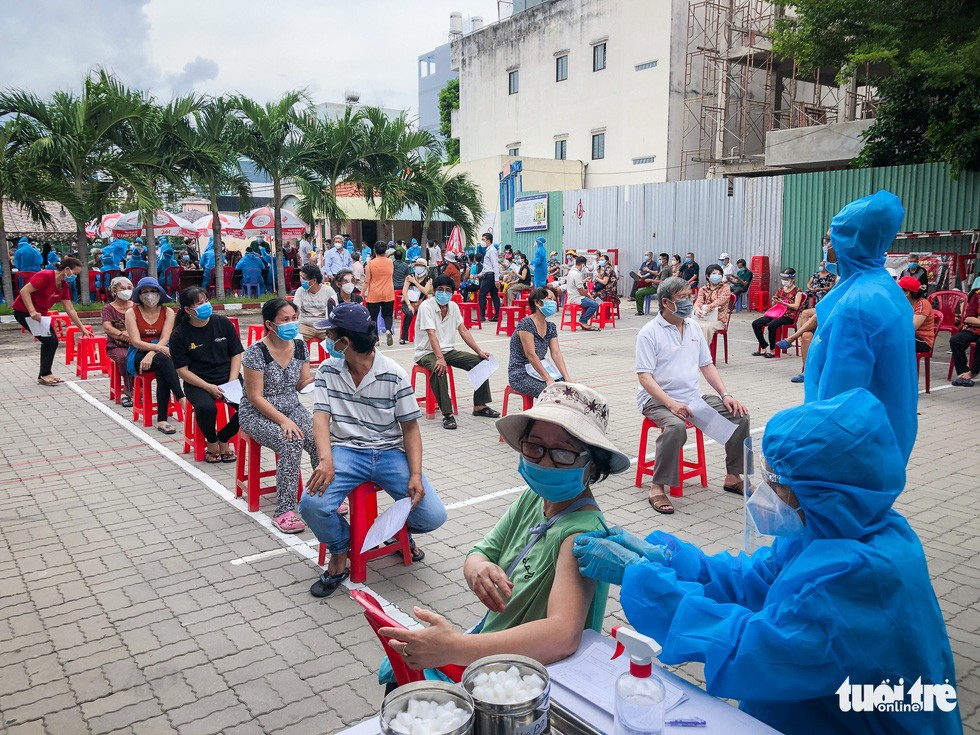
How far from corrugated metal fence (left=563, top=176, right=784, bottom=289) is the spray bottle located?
60.1ft

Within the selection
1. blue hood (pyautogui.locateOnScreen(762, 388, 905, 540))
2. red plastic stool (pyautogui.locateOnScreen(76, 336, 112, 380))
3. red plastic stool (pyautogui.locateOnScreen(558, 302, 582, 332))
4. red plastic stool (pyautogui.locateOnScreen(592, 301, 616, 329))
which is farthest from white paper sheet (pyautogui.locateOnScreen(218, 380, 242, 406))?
red plastic stool (pyautogui.locateOnScreen(592, 301, 616, 329))

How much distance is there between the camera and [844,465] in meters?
1.74

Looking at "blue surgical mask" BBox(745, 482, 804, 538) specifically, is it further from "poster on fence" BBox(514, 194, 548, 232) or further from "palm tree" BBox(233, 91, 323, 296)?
"poster on fence" BBox(514, 194, 548, 232)

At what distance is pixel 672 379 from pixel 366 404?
2391 mm

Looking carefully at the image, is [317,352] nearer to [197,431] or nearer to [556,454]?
[197,431]

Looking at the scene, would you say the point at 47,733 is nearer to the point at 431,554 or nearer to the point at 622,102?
the point at 431,554

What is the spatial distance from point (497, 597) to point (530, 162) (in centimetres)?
2785

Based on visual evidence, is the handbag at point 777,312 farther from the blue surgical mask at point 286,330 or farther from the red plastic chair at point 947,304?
the blue surgical mask at point 286,330

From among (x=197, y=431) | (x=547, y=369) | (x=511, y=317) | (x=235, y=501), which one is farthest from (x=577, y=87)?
(x=235, y=501)

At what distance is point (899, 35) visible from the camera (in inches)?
441

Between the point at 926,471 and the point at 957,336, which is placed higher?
the point at 957,336

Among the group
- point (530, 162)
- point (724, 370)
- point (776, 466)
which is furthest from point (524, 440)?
point (530, 162)

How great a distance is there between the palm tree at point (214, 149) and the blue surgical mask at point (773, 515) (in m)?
19.8

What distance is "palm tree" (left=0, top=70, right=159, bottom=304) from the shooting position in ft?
54.0
